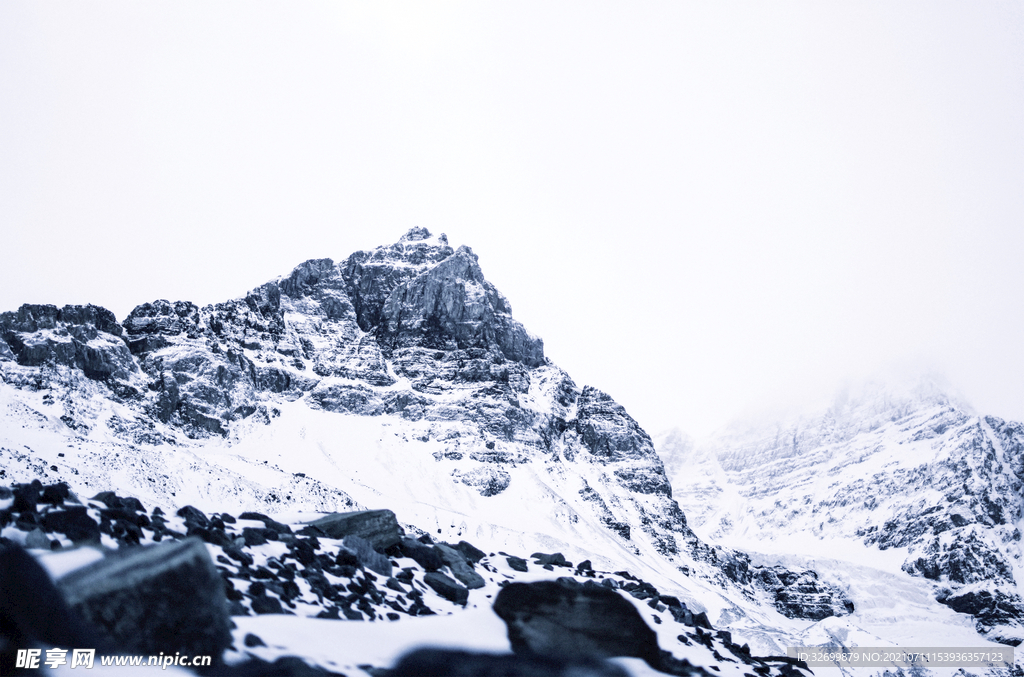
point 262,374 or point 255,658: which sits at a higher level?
point 262,374

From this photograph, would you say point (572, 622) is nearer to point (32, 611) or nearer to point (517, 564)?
point (517, 564)

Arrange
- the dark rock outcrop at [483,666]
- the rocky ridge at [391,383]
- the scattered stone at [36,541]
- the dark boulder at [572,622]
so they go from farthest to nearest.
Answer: the rocky ridge at [391,383] → the dark boulder at [572,622] → the dark rock outcrop at [483,666] → the scattered stone at [36,541]

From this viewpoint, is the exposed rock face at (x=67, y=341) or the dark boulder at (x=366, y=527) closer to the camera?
the dark boulder at (x=366, y=527)

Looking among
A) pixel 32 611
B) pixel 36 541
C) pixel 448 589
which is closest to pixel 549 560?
pixel 448 589

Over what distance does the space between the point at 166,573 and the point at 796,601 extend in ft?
295

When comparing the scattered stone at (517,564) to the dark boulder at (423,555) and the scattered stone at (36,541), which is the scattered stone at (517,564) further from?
the scattered stone at (36,541)

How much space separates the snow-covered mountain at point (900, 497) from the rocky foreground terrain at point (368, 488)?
11.9ft

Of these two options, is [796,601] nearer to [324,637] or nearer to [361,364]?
[361,364]

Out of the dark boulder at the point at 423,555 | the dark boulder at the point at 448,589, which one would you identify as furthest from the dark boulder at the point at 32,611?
the dark boulder at the point at 423,555

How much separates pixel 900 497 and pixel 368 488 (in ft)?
383

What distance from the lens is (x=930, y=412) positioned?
163375 mm

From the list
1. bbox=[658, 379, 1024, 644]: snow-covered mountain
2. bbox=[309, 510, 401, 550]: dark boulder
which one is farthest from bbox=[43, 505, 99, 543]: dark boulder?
bbox=[658, 379, 1024, 644]: snow-covered mountain

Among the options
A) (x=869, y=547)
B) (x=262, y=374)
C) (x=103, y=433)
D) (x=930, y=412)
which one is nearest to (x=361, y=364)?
(x=262, y=374)

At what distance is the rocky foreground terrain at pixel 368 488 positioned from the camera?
871 cm
